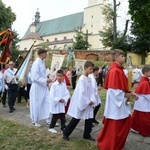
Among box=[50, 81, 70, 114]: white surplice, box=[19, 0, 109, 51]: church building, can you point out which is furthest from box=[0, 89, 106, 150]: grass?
box=[19, 0, 109, 51]: church building

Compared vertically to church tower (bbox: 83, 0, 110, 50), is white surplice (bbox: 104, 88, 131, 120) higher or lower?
lower

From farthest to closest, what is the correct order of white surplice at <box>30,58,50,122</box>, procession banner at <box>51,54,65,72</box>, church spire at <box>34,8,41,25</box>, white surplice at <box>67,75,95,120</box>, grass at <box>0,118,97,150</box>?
church spire at <box>34,8,41,25</box> < procession banner at <box>51,54,65,72</box> < white surplice at <box>30,58,50,122</box> < white surplice at <box>67,75,95,120</box> < grass at <box>0,118,97,150</box>

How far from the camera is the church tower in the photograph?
255ft

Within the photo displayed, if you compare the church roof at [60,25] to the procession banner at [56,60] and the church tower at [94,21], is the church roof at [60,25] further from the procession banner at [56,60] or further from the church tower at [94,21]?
the procession banner at [56,60]

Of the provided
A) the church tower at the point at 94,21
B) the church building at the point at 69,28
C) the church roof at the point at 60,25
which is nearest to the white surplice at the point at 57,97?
the church building at the point at 69,28

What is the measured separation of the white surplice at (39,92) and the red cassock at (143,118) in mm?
2295

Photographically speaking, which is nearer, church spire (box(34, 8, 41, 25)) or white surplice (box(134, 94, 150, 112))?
white surplice (box(134, 94, 150, 112))

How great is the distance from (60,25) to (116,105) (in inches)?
3643

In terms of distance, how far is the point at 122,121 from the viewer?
465 cm

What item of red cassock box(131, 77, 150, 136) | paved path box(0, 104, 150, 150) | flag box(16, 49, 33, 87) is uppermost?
flag box(16, 49, 33, 87)

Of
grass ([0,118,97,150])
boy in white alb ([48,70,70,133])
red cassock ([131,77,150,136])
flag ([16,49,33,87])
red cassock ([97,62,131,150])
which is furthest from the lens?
flag ([16,49,33,87])

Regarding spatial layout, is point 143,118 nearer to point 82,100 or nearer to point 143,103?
point 143,103

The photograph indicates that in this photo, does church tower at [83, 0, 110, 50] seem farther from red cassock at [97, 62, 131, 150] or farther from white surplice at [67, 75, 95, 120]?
red cassock at [97, 62, 131, 150]

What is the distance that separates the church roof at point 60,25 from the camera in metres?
87.7
